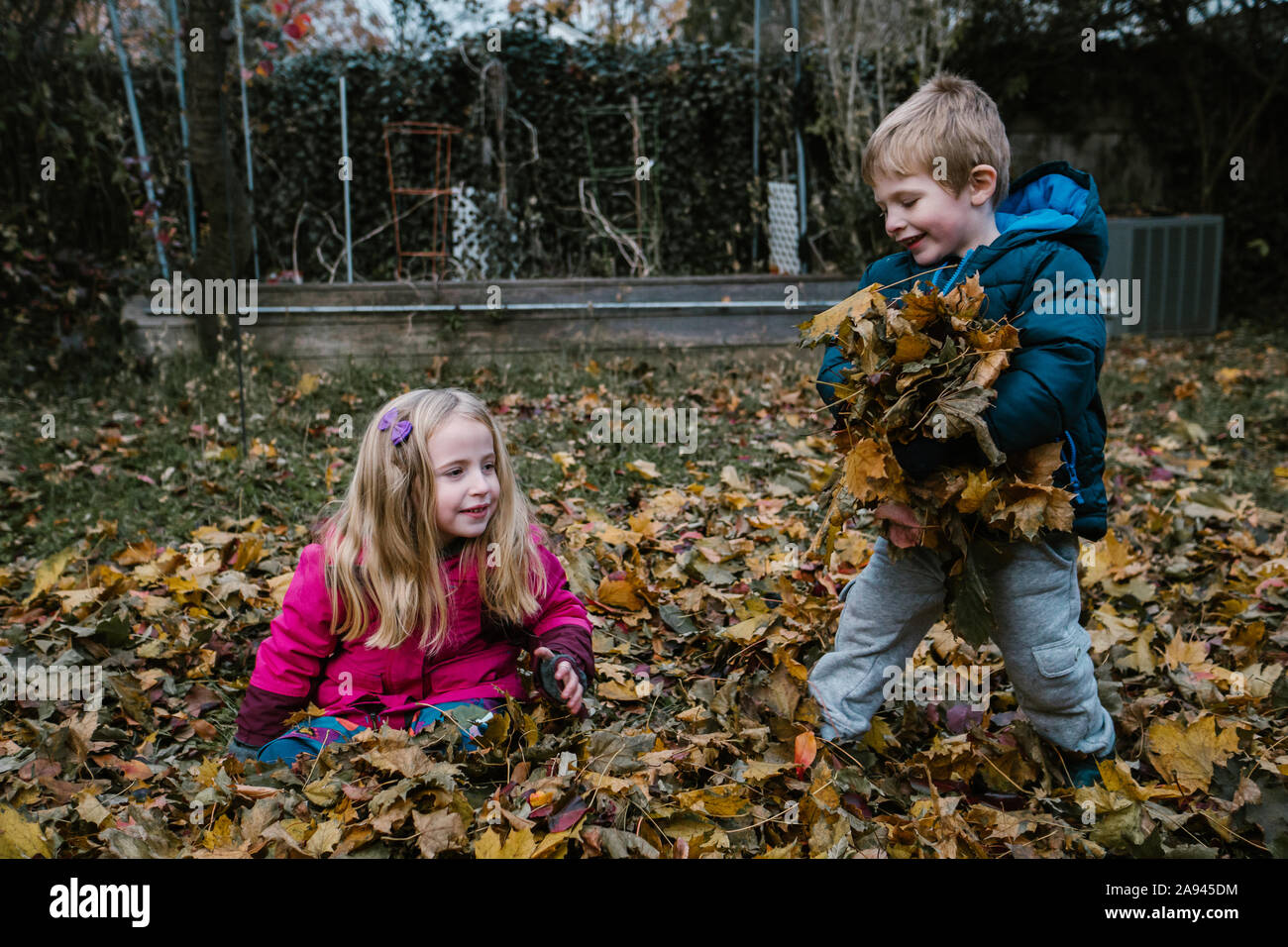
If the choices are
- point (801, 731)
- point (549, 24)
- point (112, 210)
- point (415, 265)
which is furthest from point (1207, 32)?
point (801, 731)

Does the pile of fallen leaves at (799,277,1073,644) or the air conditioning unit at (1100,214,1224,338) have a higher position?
the air conditioning unit at (1100,214,1224,338)

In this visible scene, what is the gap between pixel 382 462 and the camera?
224 cm

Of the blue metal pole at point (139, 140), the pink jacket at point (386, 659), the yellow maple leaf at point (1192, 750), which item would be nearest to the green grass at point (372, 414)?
the blue metal pole at point (139, 140)

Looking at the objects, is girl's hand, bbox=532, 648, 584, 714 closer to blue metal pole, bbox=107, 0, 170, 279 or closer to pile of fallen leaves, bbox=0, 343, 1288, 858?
pile of fallen leaves, bbox=0, 343, 1288, 858

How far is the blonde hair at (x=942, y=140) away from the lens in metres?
2.03

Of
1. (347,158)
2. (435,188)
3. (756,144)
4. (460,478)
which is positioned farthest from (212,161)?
(460,478)

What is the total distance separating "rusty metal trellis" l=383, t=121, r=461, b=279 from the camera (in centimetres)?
864

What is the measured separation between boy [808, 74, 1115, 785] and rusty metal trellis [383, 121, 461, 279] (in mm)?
6893

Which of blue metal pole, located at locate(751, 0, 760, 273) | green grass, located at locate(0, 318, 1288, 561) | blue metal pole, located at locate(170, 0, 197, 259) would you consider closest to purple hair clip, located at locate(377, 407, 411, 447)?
green grass, located at locate(0, 318, 1288, 561)

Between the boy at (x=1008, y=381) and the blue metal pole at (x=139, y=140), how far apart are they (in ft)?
21.6

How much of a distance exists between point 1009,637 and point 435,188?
7.73m

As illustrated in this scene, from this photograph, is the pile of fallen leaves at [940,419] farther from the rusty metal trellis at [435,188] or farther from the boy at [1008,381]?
the rusty metal trellis at [435,188]

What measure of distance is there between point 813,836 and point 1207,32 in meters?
11.5

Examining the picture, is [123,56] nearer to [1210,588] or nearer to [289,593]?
[289,593]
